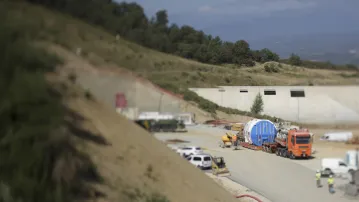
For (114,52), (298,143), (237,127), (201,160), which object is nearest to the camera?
(114,52)

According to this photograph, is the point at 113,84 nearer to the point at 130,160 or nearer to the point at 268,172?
the point at 130,160

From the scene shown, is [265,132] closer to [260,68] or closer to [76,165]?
[260,68]

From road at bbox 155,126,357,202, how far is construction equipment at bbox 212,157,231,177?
0.37 feet

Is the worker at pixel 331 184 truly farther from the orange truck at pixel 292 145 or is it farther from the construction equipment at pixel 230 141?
the construction equipment at pixel 230 141

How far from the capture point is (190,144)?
8195 millimetres

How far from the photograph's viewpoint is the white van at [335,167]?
763cm

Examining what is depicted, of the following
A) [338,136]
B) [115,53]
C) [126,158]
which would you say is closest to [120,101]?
[115,53]

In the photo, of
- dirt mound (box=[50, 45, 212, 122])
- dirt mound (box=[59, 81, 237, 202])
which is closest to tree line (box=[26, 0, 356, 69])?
dirt mound (box=[50, 45, 212, 122])

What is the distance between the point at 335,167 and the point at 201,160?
2.73m

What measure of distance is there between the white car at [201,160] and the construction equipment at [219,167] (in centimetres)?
13

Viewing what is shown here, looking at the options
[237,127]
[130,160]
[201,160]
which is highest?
[237,127]

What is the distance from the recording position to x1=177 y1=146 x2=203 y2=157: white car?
8.08 m

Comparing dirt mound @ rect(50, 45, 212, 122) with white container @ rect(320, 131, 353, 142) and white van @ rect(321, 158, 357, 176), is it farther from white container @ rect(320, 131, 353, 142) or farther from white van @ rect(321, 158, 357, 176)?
white container @ rect(320, 131, 353, 142)

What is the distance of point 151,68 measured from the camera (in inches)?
291
